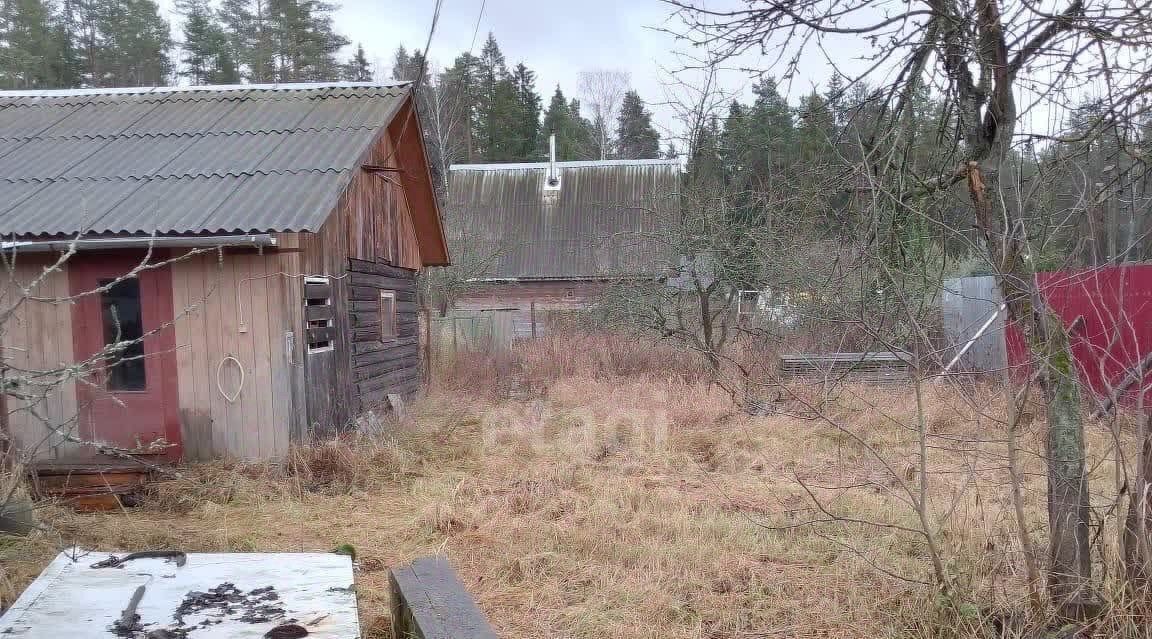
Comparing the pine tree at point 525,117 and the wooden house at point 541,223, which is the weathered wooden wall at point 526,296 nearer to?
the wooden house at point 541,223

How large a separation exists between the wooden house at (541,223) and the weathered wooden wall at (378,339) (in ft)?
24.1

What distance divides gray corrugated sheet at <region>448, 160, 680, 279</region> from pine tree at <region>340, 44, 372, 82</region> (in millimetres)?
6633

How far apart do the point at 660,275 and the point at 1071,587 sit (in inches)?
401

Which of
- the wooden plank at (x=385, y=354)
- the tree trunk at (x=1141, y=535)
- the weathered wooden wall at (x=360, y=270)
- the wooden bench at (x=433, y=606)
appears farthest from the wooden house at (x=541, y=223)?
the tree trunk at (x=1141, y=535)

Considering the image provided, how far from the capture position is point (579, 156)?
36.6 m

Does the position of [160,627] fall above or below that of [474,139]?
below

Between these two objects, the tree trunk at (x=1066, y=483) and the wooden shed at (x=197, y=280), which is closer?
the tree trunk at (x=1066, y=483)

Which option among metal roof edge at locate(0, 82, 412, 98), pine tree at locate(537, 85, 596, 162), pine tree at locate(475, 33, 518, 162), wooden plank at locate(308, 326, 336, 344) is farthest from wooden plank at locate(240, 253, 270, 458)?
pine tree at locate(475, 33, 518, 162)

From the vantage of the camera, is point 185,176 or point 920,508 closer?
point 920,508

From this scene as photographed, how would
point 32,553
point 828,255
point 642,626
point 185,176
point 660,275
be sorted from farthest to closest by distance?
point 660,275 → point 828,255 → point 185,176 → point 32,553 → point 642,626

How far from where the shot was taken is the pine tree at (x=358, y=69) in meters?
30.7

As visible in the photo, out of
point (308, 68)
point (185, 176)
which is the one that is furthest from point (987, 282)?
point (308, 68)

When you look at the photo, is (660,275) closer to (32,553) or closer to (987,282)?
(987,282)

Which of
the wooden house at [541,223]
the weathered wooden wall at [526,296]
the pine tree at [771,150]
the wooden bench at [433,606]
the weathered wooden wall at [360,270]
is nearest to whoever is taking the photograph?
the wooden bench at [433,606]
